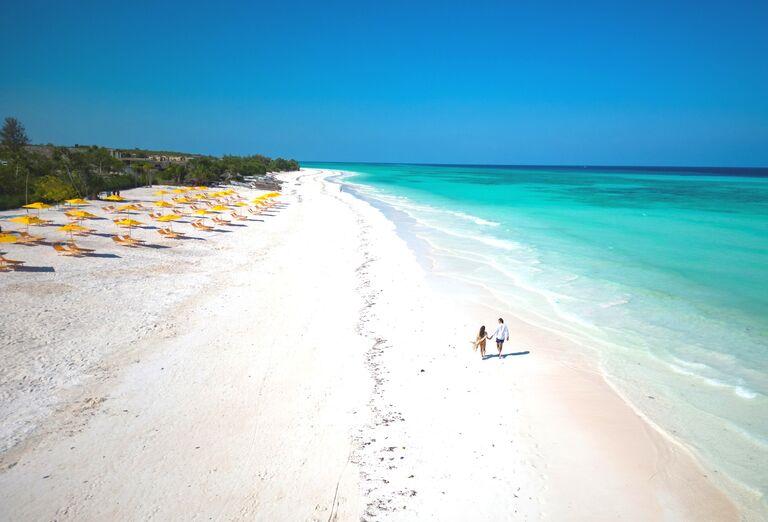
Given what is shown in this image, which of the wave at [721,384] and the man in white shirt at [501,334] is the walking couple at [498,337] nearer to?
the man in white shirt at [501,334]

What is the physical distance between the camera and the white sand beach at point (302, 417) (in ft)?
17.0

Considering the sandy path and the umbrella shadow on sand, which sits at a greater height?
the umbrella shadow on sand

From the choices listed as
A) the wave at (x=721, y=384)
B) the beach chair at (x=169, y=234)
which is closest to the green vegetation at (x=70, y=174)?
the beach chair at (x=169, y=234)

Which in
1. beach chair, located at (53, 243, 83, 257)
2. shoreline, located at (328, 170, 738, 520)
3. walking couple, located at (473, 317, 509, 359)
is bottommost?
shoreline, located at (328, 170, 738, 520)

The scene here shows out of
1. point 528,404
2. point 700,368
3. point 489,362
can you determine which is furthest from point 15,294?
point 700,368

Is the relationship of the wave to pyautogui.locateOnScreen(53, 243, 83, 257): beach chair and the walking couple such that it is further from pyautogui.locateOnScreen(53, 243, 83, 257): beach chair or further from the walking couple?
pyautogui.locateOnScreen(53, 243, 83, 257): beach chair

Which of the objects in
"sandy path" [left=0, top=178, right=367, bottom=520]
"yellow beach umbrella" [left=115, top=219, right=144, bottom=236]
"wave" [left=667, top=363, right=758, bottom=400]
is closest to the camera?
"sandy path" [left=0, top=178, right=367, bottom=520]

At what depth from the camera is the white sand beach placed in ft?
17.0

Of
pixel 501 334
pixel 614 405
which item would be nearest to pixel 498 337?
pixel 501 334

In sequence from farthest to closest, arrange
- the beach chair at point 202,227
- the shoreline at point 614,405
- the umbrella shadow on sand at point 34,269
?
the beach chair at point 202,227, the umbrella shadow on sand at point 34,269, the shoreline at point 614,405

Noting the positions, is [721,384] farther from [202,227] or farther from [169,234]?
[202,227]

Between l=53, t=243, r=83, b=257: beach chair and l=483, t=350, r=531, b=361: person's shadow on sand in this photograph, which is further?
l=53, t=243, r=83, b=257: beach chair

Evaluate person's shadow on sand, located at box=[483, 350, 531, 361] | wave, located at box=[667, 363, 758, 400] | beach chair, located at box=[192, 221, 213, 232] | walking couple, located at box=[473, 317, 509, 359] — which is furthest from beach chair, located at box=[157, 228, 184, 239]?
wave, located at box=[667, 363, 758, 400]

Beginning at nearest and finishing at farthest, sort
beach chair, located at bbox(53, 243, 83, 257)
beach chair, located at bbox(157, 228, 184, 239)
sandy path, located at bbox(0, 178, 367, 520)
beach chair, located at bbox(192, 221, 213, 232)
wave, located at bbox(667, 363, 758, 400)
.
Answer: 1. sandy path, located at bbox(0, 178, 367, 520)
2. wave, located at bbox(667, 363, 758, 400)
3. beach chair, located at bbox(53, 243, 83, 257)
4. beach chair, located at bbox(157, 228, 184, 239)
5. beach chair, located at bbox(192, 221, 213, 232)
